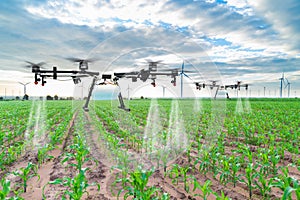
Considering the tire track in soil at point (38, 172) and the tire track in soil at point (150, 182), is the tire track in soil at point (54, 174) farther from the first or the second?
the tire track in soil at point (150, 182)

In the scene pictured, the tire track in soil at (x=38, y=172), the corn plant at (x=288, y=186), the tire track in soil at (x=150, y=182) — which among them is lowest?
the tire track in soil at (x=38, y=172)

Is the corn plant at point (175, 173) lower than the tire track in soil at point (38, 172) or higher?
higher

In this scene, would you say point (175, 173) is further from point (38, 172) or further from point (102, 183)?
point (38, 172)

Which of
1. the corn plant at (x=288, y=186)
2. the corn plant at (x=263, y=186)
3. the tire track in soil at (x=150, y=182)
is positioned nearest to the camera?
the corn plant at (x=288, y=186)

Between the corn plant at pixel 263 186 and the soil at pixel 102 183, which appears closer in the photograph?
the corn plant at pixel 263 186

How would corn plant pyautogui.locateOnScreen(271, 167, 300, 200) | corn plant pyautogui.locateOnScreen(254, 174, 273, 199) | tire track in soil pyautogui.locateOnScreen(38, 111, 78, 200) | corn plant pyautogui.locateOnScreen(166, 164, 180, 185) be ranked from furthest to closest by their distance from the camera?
1. corn plant pyautogui.locateOnScreen(166, 164, 180, 185)
2. tire track in soil pyautogui.locateOnScreen(38, 111, 78, 200)
3. corn plant pyautogui.locateOnScreen(254, 174, 273, 199)
4. corn plant pyautogui.locateOnScreen(271, 167, 300, 200)

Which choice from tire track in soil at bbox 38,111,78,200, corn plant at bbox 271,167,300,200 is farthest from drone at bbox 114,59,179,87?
tire track in soil at bbox 38,111,78,200

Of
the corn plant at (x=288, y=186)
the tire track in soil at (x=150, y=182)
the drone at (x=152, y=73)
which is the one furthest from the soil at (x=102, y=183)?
the drone at (x=152, y=73)

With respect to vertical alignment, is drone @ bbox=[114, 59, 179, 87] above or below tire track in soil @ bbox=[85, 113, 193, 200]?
above

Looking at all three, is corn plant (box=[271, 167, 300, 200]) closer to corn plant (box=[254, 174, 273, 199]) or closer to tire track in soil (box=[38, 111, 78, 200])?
corn plant (box=[254, 174, 273, 199])

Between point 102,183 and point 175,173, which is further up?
point 175,173

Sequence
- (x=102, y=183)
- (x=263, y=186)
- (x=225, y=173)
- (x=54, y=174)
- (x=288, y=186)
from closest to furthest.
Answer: (x=288, y=186) < (x=263, y=186) < (x=225, y=173) < (x=102, y=183) < (x=54, y=174)

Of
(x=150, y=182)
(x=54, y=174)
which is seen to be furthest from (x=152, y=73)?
(x=54, y=174)

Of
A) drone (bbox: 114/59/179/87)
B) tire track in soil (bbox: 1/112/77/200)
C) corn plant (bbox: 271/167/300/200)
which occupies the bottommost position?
tire track in soil (bbox: 1/112/77/200)
